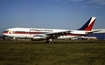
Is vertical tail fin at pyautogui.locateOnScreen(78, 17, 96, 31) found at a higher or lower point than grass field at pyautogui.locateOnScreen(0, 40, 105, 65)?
higher

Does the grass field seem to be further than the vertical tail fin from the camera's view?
No

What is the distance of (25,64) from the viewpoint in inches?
407

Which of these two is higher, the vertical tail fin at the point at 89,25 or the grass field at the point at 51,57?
the vertical tail fin at the point at 89,25

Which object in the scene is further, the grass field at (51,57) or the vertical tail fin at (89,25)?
the vertical tail fin at (89,25)

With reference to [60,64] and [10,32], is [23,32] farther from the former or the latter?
[60,64]

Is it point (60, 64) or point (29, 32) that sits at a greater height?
point (29, 32)

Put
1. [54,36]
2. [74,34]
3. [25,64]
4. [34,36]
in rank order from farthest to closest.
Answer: [74,34]
[54,36]
[34,36]
[25,64]

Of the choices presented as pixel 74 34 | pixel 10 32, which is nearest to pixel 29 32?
pixel 10 32

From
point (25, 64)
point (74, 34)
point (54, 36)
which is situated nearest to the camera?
point (25, 64)

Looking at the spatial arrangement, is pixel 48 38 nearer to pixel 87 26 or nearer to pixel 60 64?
pixel 87 26

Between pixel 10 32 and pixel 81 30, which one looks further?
pixel 81 30

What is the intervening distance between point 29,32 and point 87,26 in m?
18.4

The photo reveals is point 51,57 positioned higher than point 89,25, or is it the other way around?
point 89,25

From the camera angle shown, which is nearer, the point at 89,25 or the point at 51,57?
the point at 51,57
